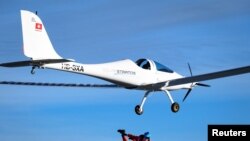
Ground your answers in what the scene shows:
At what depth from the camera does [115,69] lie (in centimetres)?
3922

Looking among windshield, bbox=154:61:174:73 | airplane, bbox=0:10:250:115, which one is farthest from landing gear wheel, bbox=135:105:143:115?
windshield, bbox=154:61:174:73

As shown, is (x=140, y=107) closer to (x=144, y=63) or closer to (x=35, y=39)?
(x=144, y=63)

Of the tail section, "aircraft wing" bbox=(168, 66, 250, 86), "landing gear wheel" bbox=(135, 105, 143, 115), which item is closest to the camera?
the tail section

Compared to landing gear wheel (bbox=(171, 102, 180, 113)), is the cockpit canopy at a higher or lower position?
higher

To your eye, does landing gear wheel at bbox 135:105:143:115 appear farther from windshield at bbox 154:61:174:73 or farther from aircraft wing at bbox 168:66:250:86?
windshield at bbox 154:61:174:73

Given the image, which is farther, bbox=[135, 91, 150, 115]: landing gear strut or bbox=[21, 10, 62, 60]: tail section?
bbox=[135, 91, 150, 115]: landing gear strut

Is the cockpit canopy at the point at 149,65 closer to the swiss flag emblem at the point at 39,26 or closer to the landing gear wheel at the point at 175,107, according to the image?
the landing gear wheel at the point at 175,107

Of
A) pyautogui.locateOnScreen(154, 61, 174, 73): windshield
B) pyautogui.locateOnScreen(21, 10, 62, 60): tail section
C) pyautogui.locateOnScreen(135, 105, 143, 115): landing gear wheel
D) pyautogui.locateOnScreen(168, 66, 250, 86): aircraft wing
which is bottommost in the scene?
pyautogui.locateOnScreen(135, 105, 143, 115): landing gear wheel

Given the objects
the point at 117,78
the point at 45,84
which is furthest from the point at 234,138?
the point at 45,84

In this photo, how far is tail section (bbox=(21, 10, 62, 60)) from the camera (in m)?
34.5

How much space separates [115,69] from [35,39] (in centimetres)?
658

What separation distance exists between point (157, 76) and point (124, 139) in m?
7.87

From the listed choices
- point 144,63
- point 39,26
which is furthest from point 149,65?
point 39,26

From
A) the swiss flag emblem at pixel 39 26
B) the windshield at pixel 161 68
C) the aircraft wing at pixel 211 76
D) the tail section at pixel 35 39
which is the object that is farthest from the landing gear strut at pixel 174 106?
the swiss flag emblem at pixel 39 26
